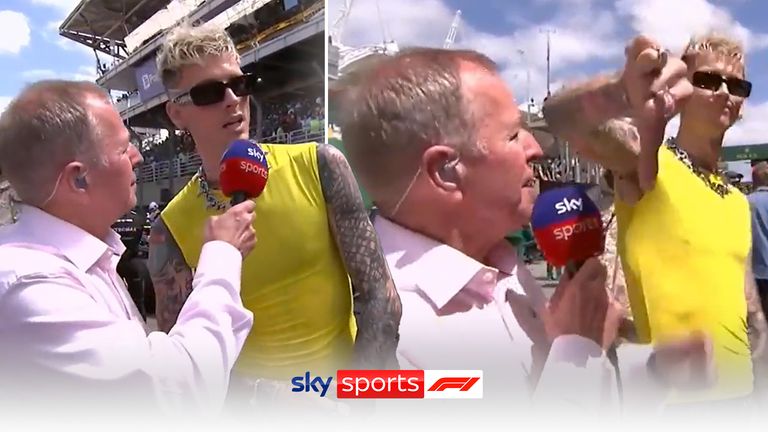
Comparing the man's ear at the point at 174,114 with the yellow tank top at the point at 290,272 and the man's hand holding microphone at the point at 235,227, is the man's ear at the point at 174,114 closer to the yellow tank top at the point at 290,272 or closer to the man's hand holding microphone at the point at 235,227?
the yellow tank top at the point at 290,272

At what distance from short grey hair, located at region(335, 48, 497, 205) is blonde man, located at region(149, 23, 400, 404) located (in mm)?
88

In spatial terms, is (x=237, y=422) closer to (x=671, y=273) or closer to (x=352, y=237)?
(x=352, y=237)

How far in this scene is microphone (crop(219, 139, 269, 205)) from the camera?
1375 mm

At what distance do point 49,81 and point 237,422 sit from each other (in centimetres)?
81

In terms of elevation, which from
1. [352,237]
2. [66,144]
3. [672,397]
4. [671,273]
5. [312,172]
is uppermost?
[66,144]

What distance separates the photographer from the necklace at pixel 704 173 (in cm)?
148

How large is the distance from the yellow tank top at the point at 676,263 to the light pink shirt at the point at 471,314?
0.21 meters

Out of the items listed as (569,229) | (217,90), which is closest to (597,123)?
(569,229)

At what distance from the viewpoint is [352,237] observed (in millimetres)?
1471

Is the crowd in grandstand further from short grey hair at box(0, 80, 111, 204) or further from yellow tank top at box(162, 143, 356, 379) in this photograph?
short grey hair at box(0, 80, 111, 204)

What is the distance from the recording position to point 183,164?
1.51 metres

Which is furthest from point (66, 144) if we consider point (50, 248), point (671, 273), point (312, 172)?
point (671, 273)

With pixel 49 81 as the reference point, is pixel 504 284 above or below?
below

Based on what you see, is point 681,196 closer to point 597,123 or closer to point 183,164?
point 597,123
